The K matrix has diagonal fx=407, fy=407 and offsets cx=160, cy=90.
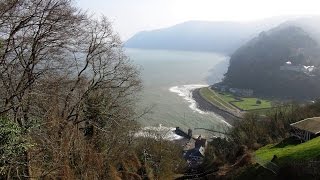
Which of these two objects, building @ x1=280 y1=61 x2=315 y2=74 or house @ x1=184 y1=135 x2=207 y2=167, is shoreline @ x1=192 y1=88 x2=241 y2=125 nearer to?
house @ x1=184 y1=135 x2=207 y2=167

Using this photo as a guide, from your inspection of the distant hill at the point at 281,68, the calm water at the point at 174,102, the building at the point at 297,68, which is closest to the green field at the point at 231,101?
the calm water at the point at 174,102

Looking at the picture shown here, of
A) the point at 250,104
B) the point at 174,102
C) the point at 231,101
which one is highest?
the point at 174,102

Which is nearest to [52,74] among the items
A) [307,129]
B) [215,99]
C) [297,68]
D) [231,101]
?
[307,129]

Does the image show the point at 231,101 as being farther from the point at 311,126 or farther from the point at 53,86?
the point at 53,86

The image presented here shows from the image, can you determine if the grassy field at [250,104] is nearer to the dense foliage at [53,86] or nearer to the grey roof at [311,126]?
the grey roof at [311,126]

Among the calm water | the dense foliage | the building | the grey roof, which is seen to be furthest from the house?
the building

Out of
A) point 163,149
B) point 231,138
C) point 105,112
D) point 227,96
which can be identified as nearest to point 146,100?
point 227,96
